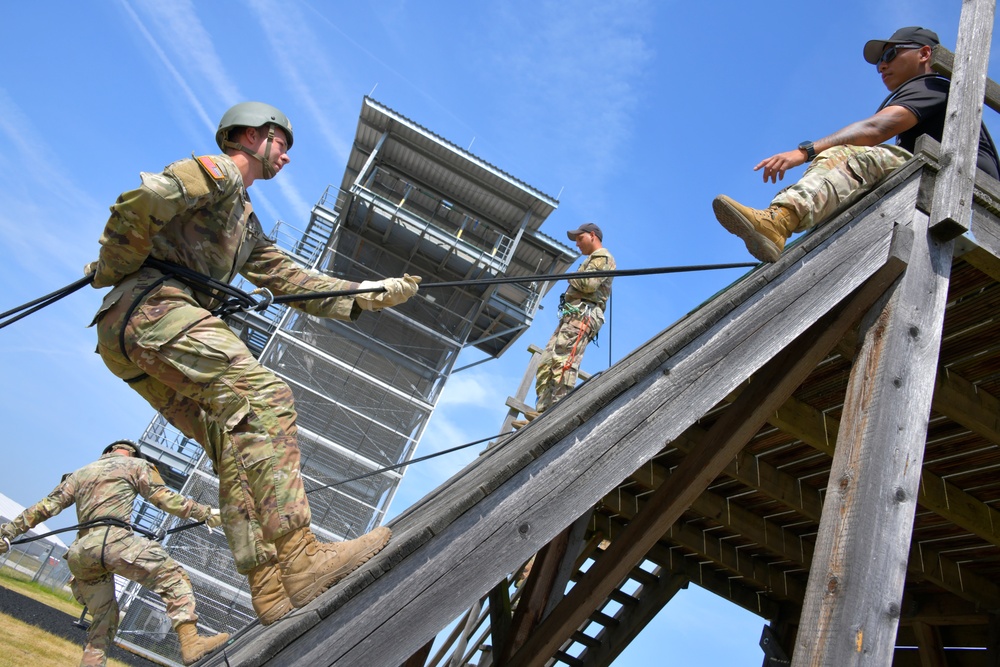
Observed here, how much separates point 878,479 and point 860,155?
1578mm

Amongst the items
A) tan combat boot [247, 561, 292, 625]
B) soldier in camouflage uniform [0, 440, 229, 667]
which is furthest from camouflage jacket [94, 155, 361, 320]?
soldier in camouflage uniform [0, 440, 229, 667]

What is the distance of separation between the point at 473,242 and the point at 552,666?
15.4m

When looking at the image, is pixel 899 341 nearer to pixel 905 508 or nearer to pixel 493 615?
pixel 905 508

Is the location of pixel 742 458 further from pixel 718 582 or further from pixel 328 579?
pixel 328 579

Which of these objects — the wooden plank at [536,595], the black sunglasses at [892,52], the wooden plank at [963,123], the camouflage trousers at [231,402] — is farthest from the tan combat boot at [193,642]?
the black sunglasses at [892,52]

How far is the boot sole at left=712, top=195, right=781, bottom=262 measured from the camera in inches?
126

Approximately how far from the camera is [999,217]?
3.78 meters

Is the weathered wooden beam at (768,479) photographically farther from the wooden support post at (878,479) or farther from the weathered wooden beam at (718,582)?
the wooden support post at (878,479)

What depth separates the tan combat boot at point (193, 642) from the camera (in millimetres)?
5721

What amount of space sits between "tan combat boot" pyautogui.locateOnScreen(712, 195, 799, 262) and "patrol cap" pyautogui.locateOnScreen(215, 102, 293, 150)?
1.78 meters

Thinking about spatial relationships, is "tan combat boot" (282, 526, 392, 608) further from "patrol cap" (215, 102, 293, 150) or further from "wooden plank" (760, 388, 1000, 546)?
"wooden plank" (760, 388, 1000, 546)

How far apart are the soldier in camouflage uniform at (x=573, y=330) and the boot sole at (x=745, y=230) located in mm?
4438

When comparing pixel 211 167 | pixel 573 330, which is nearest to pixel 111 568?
pixel 573 330

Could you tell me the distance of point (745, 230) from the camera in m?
3.26
